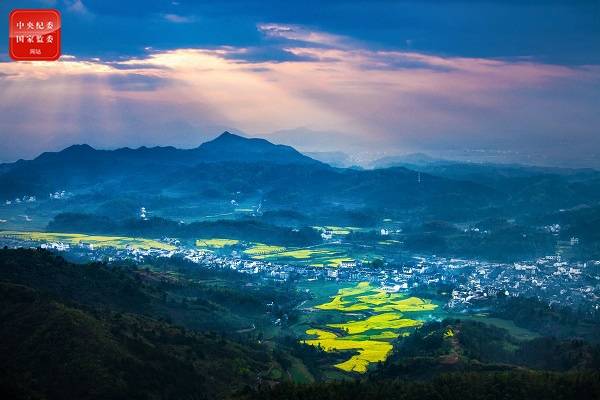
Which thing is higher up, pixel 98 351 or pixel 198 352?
pixel 98 351

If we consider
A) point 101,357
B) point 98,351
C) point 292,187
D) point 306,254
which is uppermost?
point 98,351

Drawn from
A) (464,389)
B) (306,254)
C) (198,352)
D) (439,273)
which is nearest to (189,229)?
(306,254)

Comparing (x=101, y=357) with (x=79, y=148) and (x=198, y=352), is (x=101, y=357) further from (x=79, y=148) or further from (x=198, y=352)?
(x=79, y=148)

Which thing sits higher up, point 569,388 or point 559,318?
point 569,388

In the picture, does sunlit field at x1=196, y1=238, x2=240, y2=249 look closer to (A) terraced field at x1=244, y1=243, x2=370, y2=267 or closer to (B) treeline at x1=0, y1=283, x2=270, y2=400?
(A) terraced field at x1=244, y1=243, x2=370, y2=267

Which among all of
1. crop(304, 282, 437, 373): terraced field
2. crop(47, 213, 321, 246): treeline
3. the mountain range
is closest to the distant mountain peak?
the mountain range

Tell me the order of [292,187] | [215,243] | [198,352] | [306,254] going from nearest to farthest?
[198,352]
[306,254]
[215,243]
[292,187]

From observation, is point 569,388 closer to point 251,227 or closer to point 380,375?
point 380,375

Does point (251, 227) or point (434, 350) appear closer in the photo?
point (434, 350)

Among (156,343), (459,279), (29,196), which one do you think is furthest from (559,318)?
(29,196)
